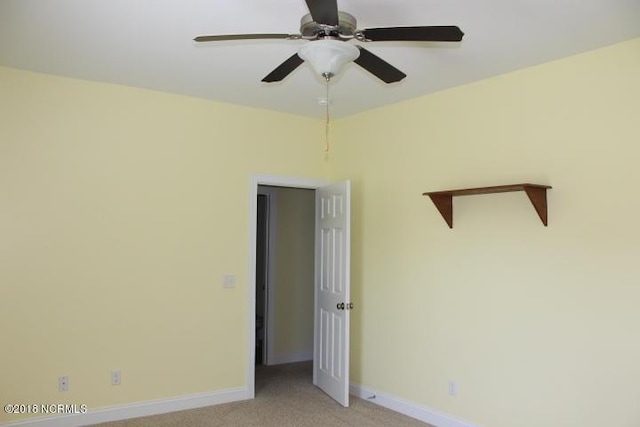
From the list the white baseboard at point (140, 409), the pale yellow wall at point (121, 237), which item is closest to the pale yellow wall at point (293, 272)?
the pale yellow wall at point (121, 237)

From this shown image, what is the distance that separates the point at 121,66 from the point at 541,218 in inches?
121

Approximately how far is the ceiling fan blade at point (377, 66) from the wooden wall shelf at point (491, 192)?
1.17 m

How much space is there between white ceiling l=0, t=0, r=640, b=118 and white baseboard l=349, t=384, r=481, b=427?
2589 millimetres

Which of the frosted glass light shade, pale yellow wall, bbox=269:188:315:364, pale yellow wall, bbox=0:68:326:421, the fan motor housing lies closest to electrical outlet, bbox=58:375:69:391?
pale yellow wall, bbox=0:68:326:421

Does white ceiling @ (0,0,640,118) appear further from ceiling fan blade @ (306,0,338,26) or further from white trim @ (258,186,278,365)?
white trim @ (258,186,278,365)

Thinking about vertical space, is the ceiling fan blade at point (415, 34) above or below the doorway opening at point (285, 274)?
above

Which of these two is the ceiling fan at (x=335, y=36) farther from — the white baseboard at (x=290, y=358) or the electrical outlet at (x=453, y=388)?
the white baseboard at (x=290, y=358)

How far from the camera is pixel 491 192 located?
138 inches

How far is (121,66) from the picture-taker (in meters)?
3.62

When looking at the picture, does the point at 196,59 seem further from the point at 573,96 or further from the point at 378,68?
the point at 573,96

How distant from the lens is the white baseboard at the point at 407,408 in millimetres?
3904

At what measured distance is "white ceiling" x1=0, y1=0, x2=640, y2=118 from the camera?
2.64m

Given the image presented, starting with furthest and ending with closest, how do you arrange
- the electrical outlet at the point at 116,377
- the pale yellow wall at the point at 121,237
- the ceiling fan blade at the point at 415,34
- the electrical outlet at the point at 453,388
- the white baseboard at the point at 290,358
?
the white baseboard at the point at 290,358
the electrical outlet at the point at 116,377
the electrical outlet at the point at 453,388
the pale yellow wall at the point at 121,237
the ceiling fan blade at the point at 415,34

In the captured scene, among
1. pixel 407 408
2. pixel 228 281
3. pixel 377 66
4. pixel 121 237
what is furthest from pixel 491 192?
pixel 121 237
